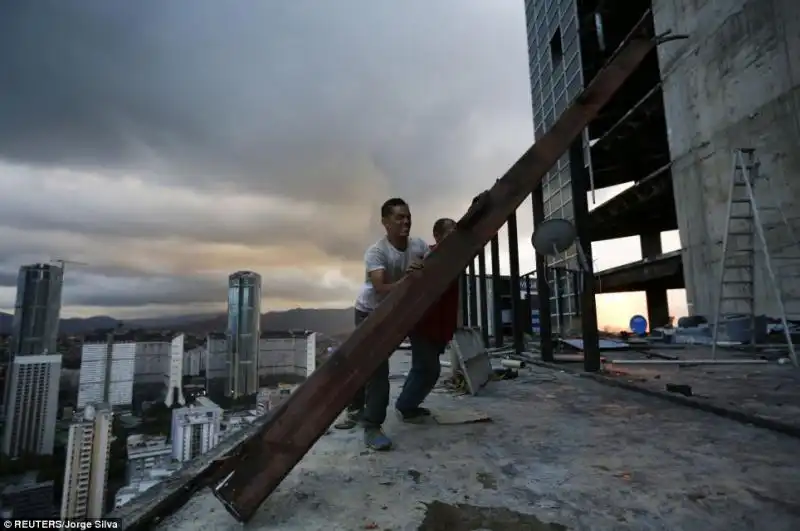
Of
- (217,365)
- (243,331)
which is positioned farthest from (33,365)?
(243,331)

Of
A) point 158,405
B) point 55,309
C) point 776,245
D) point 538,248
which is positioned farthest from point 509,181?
point 776,245

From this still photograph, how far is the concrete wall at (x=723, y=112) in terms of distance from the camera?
27.4 ft

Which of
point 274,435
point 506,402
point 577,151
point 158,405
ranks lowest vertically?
point 158,405

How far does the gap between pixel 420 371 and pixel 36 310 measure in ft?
18.2

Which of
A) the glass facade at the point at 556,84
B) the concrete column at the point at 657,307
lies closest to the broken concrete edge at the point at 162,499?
the glass facade at the point at 556,84

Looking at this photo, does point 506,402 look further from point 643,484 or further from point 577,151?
point 577,151

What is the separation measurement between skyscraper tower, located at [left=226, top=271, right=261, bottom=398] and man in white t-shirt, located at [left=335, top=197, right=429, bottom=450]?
6.56m

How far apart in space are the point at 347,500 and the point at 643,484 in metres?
1.27

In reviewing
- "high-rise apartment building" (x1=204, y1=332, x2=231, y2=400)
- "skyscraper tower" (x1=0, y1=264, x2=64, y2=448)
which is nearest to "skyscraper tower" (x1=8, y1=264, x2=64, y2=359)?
"skyscraper tower" (x1=0, y1=264, x2=64, y2=448)

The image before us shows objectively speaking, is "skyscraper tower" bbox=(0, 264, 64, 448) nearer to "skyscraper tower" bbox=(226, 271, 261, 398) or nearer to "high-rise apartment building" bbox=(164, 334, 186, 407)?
"high-rise apartment building" bbox=(164, 334, 186, 407)

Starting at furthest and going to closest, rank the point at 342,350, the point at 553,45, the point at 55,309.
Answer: the point at 553,45
the point at 55,309
the point at 342,350

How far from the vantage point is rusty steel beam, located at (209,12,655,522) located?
157 centimetres

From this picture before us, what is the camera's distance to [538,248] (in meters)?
5.47

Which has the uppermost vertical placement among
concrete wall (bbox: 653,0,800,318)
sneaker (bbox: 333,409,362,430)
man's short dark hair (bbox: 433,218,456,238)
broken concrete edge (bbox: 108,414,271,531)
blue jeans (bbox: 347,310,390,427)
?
concrete wall (bbox: 653,0,800,318)
